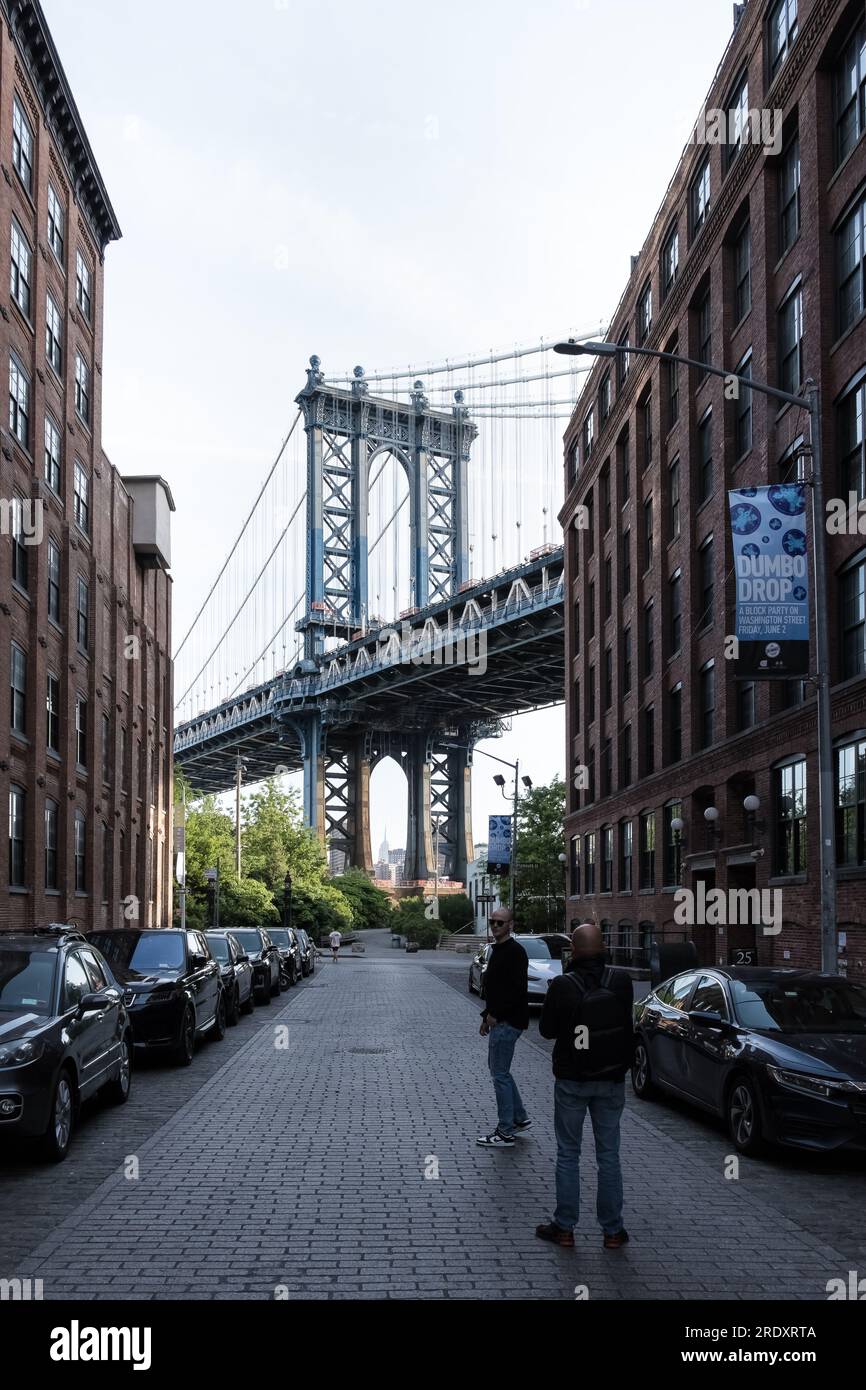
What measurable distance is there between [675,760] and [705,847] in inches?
158

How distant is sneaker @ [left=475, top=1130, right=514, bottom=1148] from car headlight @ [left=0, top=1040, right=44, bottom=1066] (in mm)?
3308

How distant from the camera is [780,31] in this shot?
27234 millimetres

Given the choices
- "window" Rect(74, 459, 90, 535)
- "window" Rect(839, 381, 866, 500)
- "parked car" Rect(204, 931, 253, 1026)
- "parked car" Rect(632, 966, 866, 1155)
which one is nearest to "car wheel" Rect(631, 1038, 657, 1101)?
"parked car" Rect(632, 966, 866, 1155)

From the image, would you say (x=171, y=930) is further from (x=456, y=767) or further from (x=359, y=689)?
(x=456, y=767)

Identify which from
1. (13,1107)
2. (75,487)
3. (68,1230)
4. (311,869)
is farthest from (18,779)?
(311,869)

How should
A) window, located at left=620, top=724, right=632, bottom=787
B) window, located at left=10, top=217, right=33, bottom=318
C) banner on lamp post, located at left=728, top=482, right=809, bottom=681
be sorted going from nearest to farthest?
banner on lamp post, located at left=728, top=482, right=809, bottom=681 → window, located at left=10, top=217, right=33, bottom=318 → window, located at left=620, top=724, right=632, bottom=787

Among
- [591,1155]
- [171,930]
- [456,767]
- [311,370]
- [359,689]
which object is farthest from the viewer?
[456,767]

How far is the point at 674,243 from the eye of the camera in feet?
120

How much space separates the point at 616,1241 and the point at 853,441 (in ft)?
57.8

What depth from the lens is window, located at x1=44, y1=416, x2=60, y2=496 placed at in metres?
30.8

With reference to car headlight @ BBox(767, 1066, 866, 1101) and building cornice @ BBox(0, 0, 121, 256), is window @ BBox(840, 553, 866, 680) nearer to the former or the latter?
car headlight @ BBox(767, 1066, 866, 1101)

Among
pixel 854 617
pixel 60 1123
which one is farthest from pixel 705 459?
pixel 60 1123

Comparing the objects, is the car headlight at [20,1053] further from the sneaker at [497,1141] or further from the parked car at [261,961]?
the parked car at [261,961]

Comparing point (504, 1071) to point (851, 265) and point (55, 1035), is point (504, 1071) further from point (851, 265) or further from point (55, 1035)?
point (851, 265)
